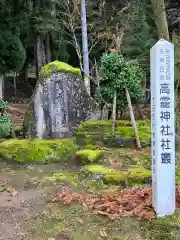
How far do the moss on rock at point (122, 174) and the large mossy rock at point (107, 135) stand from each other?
4.59ft

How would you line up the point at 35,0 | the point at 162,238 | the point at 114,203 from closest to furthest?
1. the point at 162,238
2. the point at 114,203
3. the point at 35,0

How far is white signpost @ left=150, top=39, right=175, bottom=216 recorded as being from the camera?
4102 mm

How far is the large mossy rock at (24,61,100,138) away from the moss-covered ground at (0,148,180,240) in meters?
2.01

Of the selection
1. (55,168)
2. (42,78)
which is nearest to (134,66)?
(42,78)

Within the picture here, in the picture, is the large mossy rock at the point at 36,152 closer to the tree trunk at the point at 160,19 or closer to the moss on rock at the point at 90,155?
the moss on rock at the point at 90,155

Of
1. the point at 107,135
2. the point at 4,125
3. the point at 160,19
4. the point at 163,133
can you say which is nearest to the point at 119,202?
the point at 163,133

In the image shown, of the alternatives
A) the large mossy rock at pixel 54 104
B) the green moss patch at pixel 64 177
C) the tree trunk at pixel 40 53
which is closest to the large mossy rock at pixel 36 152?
the green moss patch at pixel 64 177

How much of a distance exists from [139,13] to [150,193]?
45.7 feet

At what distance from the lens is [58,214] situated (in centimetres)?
441

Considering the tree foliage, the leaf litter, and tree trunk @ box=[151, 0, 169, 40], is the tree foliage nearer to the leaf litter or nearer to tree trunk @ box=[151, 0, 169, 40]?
tree trunk @ box=[151, 0, 169, 40]

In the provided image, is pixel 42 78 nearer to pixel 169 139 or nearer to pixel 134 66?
pixel 134 66

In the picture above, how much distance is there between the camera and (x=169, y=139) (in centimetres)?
413

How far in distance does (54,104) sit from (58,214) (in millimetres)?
4195

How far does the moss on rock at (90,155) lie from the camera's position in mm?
6457
